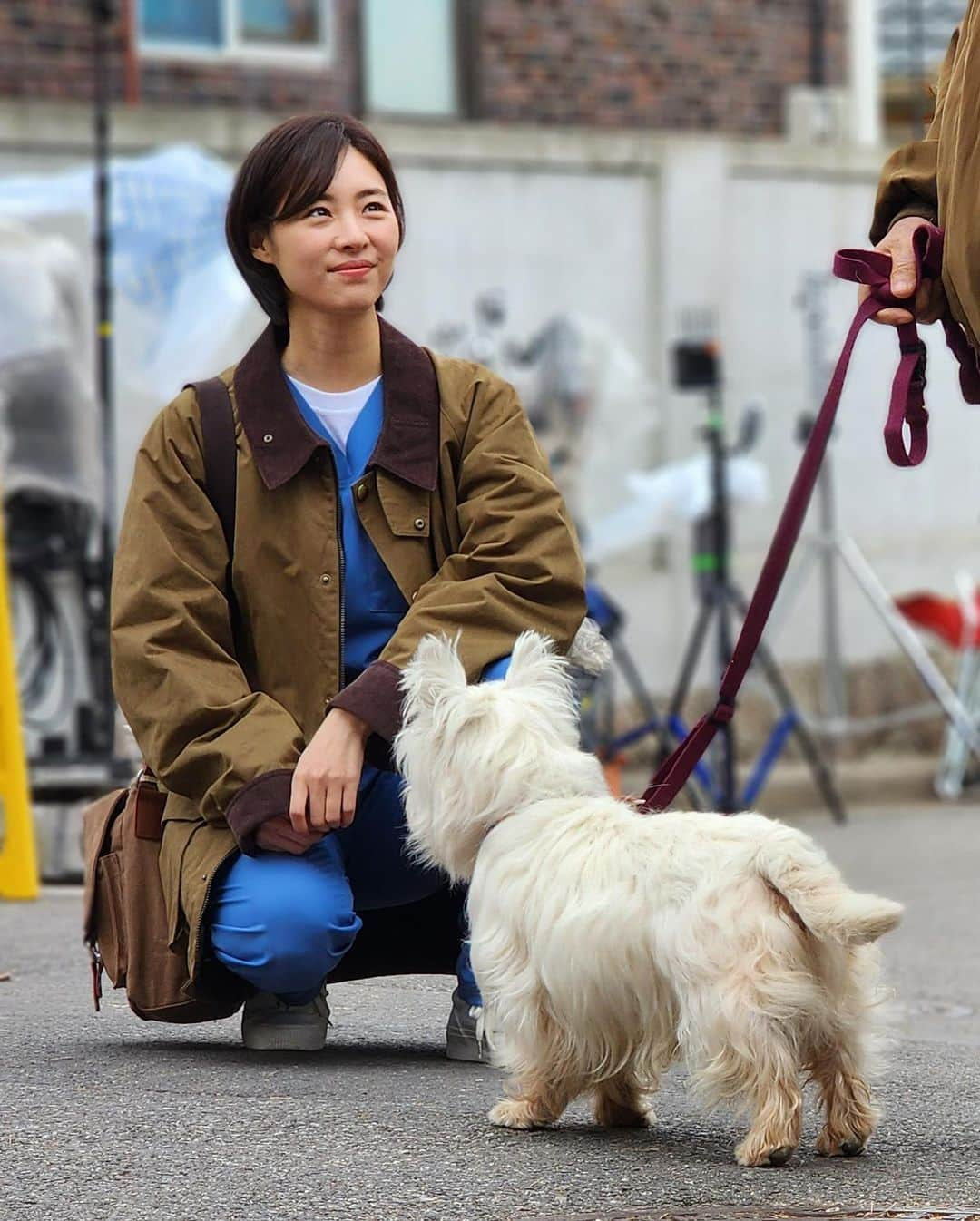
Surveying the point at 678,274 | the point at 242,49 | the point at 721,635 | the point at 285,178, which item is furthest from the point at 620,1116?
the point at 242,49

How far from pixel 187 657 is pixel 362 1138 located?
3.19 feet

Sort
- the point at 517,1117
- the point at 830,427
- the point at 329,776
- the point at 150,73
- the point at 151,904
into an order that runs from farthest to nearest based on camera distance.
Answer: the point at 150,73, the point at 151,904, the point at 329,776, the point at 830,427, the point at 517,1117

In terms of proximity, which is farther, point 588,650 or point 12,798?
point 12,798

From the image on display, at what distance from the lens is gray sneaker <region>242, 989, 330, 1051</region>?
4449mm

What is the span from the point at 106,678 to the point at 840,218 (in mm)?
5187

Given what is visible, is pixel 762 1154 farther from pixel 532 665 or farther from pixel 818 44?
pixel 818 44

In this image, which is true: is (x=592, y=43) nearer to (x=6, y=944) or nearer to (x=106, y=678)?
(x=106, y=678)

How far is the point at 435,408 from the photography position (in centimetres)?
450

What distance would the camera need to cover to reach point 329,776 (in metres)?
4.11

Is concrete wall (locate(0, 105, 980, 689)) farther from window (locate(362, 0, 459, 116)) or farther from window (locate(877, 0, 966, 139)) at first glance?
window (locate(877, 0, 966, 139))

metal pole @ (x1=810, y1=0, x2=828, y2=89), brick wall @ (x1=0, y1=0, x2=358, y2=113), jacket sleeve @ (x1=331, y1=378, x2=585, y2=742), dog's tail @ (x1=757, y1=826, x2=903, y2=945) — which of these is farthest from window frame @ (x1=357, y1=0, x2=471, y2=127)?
dog's tail @ (x1=757, y1=826, x2=903, y2=945)

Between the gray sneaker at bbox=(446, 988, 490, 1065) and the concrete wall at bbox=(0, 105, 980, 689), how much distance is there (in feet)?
19.4

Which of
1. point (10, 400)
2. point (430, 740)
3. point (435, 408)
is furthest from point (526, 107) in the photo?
point (430, 740)

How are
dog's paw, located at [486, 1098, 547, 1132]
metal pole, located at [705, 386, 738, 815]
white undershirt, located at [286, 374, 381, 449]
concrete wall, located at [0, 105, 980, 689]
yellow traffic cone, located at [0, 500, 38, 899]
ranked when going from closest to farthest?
dog's paw, located at [486, 1098, 547, 1132] → white undershirt, located at [286, 374, 381, 449] → yellow traffic cone, located at [0, 500, 38, 899] → metal pole, located at [705, 386, 738, 815] → concrete wall, located at [0, 105, 980, 689]
